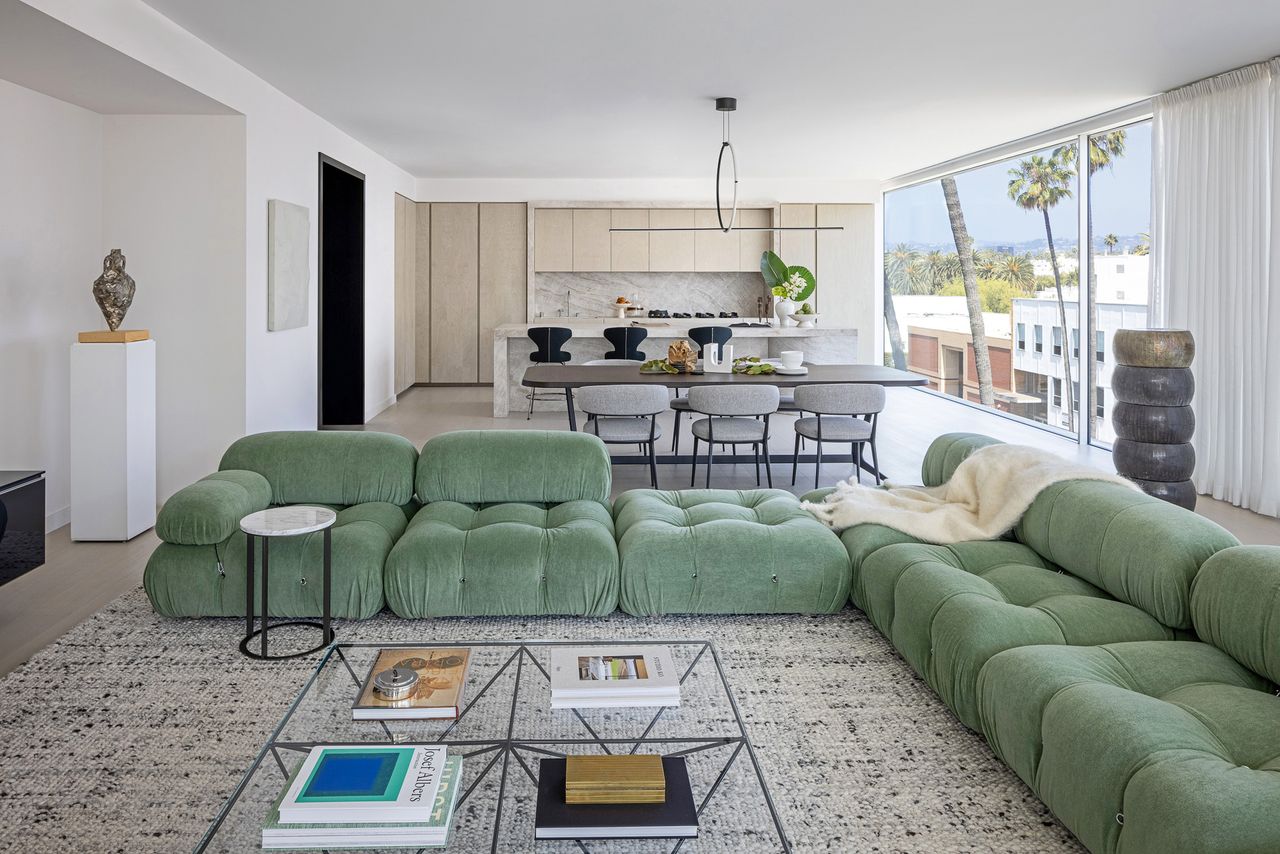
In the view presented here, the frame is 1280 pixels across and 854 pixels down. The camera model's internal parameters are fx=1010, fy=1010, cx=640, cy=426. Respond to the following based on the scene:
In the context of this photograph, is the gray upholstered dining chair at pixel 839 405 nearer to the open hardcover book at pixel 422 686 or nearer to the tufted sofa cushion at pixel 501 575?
the tufted sofa cushion at pixel 501 575

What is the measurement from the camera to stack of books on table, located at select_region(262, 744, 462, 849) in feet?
6.30

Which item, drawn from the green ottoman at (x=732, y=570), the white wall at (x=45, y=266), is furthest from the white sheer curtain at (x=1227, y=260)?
the white wall at (x=45, y=266)

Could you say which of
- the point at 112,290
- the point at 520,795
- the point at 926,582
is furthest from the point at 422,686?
the point at 112,290

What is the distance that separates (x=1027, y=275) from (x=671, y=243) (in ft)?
15.4

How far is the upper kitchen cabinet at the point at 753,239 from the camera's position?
1312cm

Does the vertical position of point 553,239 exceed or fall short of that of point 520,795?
it exceeds it

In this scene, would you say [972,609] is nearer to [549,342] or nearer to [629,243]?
[549,342]

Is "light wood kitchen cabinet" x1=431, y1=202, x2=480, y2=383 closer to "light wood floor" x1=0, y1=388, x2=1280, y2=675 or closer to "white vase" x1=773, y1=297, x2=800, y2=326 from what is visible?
"light wood floor" x1=0, y1=388, x2=1280, y2=675

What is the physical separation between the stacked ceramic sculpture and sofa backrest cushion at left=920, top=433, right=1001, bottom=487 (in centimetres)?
161

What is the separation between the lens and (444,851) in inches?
77.4

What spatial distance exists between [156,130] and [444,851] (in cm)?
571

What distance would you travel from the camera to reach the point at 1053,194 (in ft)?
30.9

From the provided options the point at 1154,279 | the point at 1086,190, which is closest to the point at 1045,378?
the point at 1086,190

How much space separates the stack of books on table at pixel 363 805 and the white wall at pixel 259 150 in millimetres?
3663
